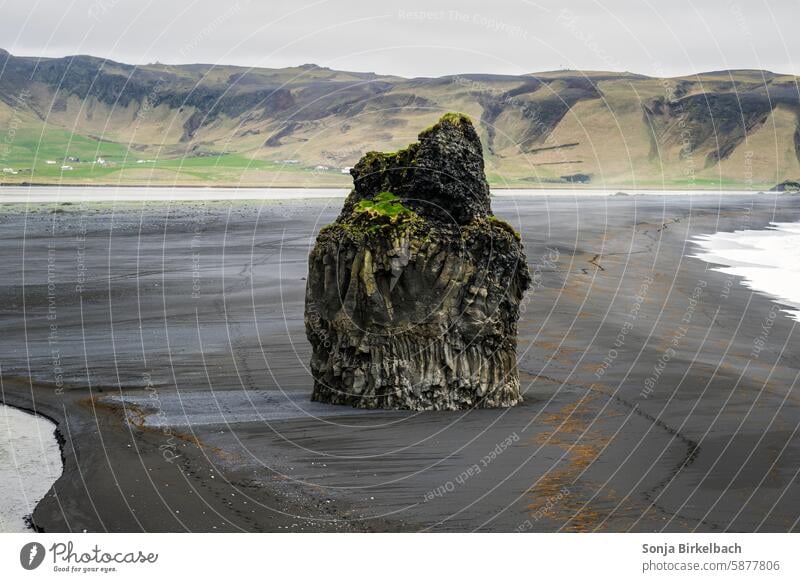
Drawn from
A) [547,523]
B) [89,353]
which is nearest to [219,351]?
[89,353]

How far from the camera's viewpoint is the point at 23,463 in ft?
51.0

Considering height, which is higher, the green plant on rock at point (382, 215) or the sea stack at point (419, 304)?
the green plant on rock at point (382, 215)

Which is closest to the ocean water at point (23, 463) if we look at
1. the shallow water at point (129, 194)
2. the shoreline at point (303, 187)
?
the shallow water at point (129, 194)

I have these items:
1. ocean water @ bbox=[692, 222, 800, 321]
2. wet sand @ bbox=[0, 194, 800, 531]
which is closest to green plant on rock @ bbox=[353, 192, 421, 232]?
wet sand @ bbox=[0, 194, 800, 531]

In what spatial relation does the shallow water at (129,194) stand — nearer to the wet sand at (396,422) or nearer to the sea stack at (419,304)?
the wet sand at (396,422)

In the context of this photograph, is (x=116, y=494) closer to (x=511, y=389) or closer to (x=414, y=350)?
(x=414, y=350)

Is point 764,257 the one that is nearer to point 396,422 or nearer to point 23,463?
point 396,422

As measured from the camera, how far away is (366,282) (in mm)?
18469

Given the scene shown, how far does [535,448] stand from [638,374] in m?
6.56

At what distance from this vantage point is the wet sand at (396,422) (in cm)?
1360

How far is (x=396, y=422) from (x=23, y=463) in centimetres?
586

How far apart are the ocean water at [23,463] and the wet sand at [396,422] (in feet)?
0.81

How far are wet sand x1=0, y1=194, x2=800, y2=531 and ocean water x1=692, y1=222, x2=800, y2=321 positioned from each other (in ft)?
6.57

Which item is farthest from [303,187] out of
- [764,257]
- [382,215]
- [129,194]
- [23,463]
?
[23,463]
